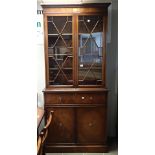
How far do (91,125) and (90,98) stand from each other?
444 mm

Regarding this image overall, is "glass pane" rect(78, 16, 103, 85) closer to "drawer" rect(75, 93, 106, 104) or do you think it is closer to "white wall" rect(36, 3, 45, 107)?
"drawer" rect(75, 93, 106, 104)

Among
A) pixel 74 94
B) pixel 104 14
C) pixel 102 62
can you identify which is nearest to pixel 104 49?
pixel 102 62

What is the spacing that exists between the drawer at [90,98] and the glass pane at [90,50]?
215 mm

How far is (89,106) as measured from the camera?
11.5ft

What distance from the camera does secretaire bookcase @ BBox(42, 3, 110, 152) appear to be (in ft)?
11.4

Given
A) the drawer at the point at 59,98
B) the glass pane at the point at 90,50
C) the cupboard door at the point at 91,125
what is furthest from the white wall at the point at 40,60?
the cupboard door at the point at 91,125

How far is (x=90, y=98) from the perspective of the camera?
3.49 m

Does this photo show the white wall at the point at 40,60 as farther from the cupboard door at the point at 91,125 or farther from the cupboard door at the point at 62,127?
the cupboard door at the point at 91,125

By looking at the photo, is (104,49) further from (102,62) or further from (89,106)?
(89,106)

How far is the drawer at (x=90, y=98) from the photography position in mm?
3488

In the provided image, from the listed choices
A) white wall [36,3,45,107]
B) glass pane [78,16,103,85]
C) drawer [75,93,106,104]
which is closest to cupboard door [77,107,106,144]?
drawer [75,93,106,104]
